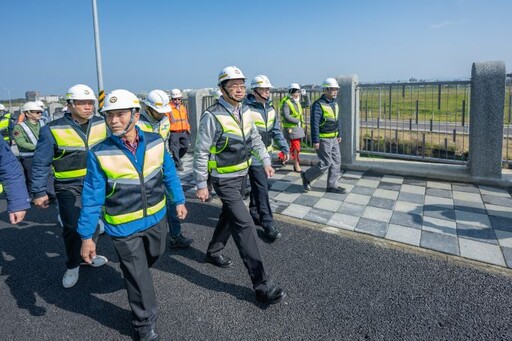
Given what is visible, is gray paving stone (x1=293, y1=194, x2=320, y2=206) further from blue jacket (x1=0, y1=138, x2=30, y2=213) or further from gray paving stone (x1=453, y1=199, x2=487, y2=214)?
blue jacket (x1=0, y1=138, x2=30, y2=213)

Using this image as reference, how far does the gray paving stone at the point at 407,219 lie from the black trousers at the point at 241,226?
2528 millimetres

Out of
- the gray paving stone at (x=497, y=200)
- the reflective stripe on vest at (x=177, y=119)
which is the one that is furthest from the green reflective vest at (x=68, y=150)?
the gray paving stone at (x=497, y=200)

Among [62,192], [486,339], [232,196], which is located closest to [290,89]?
[232,196]

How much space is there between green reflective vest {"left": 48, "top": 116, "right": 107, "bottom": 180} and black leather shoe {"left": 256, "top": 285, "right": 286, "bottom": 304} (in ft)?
7.50

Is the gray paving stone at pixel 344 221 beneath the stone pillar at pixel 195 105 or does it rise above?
beneath

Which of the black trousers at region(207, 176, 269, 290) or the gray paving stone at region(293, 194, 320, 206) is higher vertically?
the black trousers at region(207, 176, 269, 290)

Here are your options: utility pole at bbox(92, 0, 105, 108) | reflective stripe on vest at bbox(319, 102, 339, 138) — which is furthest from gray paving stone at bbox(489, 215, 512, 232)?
utility pole at bbox(92, 0, 105, 108)

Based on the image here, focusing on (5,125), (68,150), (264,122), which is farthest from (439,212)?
(5,125)

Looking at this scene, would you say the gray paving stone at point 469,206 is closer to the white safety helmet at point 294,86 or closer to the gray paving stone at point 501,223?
the gray paving stone at point 501,223

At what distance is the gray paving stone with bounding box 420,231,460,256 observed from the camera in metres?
4.10

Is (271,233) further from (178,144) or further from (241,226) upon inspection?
(178,144)

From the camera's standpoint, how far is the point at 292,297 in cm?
329

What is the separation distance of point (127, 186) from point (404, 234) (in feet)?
11.6

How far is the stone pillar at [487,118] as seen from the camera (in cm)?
615
